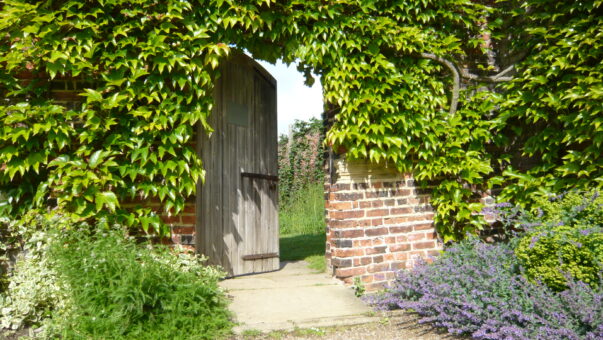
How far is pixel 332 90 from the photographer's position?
411cm

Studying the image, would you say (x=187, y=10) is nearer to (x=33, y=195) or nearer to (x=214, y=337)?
(x=33, y=195)

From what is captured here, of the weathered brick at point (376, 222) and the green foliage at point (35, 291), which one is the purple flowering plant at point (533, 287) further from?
the green foliage at point (35, 291)

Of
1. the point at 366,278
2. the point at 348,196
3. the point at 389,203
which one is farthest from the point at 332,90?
the point at 366,278

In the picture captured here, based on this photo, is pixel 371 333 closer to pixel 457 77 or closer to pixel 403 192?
pixel 403 192

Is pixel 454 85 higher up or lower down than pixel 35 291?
higher up

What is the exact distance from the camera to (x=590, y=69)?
3.75 metres

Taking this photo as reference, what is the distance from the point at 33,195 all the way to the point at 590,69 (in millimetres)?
5125

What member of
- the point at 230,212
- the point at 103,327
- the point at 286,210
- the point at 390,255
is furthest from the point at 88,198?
the point at 286,210

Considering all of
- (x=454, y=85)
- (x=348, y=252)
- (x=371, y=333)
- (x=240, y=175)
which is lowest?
(x=371, y=333)

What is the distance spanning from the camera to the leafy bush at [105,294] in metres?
2.76

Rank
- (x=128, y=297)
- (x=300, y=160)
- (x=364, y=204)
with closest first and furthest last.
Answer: (x=128, y=297) < (x=364, y=204) < (x=300, y=160)

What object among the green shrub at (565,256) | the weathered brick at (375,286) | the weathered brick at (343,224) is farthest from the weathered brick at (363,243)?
the green shrub at (565,256)

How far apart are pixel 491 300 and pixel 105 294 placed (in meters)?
2.72

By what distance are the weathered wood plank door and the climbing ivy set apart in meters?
0.44
